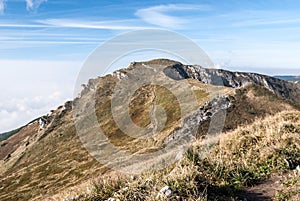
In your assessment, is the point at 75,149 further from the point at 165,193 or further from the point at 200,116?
the point at 165,193

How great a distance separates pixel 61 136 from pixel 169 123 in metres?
90.4

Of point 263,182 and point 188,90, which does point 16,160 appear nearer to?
point 188,90

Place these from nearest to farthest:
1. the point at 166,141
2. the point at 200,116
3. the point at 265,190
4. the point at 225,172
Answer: the point at 265,190
the point at 225,172
the point at 200,116
the point at 166,141

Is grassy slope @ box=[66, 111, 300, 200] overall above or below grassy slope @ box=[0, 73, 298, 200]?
above

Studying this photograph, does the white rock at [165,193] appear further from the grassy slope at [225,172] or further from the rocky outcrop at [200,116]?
the rocky outcrop at [200,116]

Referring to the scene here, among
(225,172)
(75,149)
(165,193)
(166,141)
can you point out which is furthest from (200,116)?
(165,193)

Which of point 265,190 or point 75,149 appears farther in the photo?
point 75,149

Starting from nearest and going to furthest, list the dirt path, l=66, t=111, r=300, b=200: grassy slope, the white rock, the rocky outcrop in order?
the white rock
l=66, t=111, r=300, b=200: grassy slope
the dirt path
the rocky outcrop

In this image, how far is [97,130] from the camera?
177125 millimetres

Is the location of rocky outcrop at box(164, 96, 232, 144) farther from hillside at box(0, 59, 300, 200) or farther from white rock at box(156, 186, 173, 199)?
white rock at box(156, 186, 173, 199)

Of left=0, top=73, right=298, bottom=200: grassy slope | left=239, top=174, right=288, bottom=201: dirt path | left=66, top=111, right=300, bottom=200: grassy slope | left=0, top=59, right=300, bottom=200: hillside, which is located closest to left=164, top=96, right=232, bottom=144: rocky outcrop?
left=0, top=59, right=300, bottom=200: hillside

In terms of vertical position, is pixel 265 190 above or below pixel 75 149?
above

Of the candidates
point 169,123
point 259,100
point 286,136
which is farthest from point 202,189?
point 169,123

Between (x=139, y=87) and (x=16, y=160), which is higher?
(x=139, y=87)
